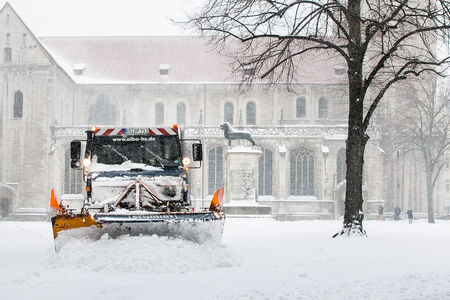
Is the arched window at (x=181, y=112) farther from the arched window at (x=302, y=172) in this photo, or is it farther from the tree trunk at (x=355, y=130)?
the tree trunk at (x=355, y=130)

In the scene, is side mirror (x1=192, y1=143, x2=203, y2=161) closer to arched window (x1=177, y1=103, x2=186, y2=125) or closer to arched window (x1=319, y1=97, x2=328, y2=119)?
arched window (x1=177, y1=103, x2=186, y2=125)

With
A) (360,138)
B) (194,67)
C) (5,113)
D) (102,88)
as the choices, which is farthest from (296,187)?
(360,138)

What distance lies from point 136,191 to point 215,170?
3145cm

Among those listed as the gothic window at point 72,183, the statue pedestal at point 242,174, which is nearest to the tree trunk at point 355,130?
the statue pedestal at point 242,174

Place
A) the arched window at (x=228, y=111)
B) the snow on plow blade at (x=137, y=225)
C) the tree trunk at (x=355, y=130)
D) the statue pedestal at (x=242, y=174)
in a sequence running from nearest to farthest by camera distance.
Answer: the snow on plow blade at (x=137, y=225) → the tree trunk at (x=355, y=130) → the statue pedestal at (x=242, y=174) → the arched window at (x=228, y=111)

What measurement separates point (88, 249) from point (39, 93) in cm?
3447

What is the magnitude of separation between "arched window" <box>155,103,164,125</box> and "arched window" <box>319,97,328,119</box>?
12.1 meters

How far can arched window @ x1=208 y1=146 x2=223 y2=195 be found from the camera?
4041 centimetres

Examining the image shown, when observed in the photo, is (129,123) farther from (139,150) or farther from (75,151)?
(75,151)

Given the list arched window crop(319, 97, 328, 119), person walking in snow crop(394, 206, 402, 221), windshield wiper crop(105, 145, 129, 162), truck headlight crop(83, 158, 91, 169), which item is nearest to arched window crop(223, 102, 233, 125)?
arched window crop(319, 97, 328, 119)

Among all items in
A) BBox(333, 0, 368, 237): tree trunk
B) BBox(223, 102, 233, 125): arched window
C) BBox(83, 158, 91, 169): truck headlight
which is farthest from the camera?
BBox(223, 102, 233, 125): arched window

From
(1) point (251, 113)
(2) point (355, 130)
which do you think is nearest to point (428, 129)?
(1) point (251, 113)

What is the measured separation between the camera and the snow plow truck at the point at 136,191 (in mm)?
8281

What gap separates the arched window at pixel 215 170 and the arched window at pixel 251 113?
5.62 meters
